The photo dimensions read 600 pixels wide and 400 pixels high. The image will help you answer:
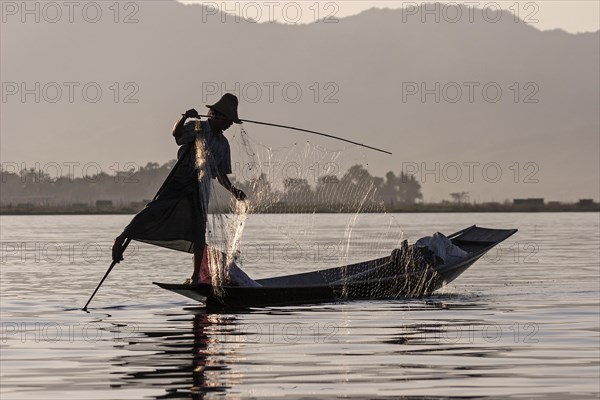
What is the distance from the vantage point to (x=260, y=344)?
14844 mm

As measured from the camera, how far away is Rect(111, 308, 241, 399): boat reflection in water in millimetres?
11844

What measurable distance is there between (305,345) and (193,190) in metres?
5.34

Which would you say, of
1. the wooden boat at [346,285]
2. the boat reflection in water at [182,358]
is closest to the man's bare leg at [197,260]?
the wooden boat at [346,285]

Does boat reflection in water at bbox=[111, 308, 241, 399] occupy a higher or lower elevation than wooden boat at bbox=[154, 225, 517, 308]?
lower

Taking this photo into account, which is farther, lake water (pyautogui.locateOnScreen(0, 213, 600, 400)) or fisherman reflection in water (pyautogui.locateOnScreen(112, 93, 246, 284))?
fisherman reflection in water (pyautogui.locateOnScreen(112, 93, 246, 284))

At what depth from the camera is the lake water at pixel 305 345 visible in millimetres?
11758

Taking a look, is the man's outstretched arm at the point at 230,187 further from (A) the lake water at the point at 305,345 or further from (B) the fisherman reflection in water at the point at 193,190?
(A) the lake water at the point at 305,345

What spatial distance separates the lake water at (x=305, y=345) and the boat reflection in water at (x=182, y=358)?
0.02m

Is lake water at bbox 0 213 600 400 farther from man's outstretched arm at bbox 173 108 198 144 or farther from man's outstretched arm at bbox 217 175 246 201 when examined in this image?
man's outstretched arm at bbox 173 108 198 144

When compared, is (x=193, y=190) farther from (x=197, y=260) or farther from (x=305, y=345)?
(x=305, y=345)

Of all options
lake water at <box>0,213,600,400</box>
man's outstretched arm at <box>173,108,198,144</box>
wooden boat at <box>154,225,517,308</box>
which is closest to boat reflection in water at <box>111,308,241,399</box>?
lake water at <box>0,213,600,400</box>

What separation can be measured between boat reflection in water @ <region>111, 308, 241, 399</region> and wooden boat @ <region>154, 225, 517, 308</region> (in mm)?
1191

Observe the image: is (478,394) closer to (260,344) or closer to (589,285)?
(260,344)

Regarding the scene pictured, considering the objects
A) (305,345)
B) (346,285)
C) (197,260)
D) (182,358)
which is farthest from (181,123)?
(182,358)
